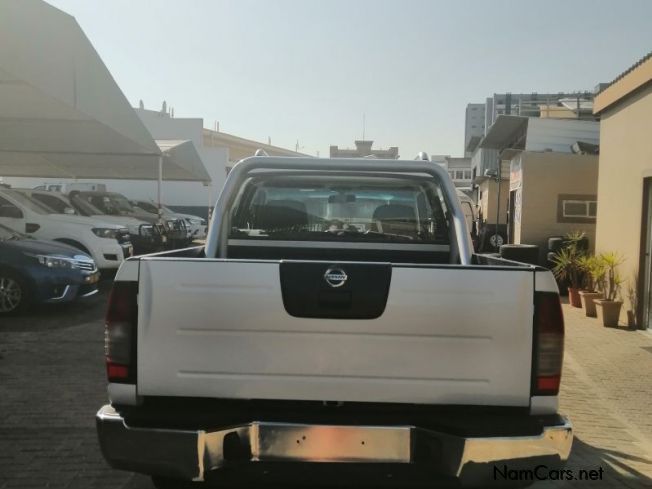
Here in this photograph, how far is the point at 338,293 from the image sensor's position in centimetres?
287

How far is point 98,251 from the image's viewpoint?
484 inches

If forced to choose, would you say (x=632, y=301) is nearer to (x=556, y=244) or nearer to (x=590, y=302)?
(x=590, y=302)

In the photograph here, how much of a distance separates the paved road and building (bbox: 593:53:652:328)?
2.46 ft

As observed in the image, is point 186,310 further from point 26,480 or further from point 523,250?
point 523,250

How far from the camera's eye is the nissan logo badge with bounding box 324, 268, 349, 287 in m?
2.88

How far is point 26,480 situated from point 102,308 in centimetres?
672

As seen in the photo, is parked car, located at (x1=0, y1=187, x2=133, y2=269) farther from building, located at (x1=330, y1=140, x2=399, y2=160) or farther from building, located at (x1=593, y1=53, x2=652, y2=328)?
building, located at (x1=593, y1=53, x2=652, y2=328)

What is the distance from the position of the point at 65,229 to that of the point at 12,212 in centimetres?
107

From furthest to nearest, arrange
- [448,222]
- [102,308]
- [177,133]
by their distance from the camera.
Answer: [177,133] < [102,308] < [448,222]

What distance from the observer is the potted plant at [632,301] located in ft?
31.0

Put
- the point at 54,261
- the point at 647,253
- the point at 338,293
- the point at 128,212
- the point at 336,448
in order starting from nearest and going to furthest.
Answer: the point at 336,448, the point at 338,293, the point at 647,253, the point at 54,261, the point at 128,212

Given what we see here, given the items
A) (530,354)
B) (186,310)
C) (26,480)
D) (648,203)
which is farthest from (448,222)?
(648,203)

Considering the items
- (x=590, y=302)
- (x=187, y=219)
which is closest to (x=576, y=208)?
(x=590, y=302)

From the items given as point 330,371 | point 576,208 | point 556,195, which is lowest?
point 330,371
